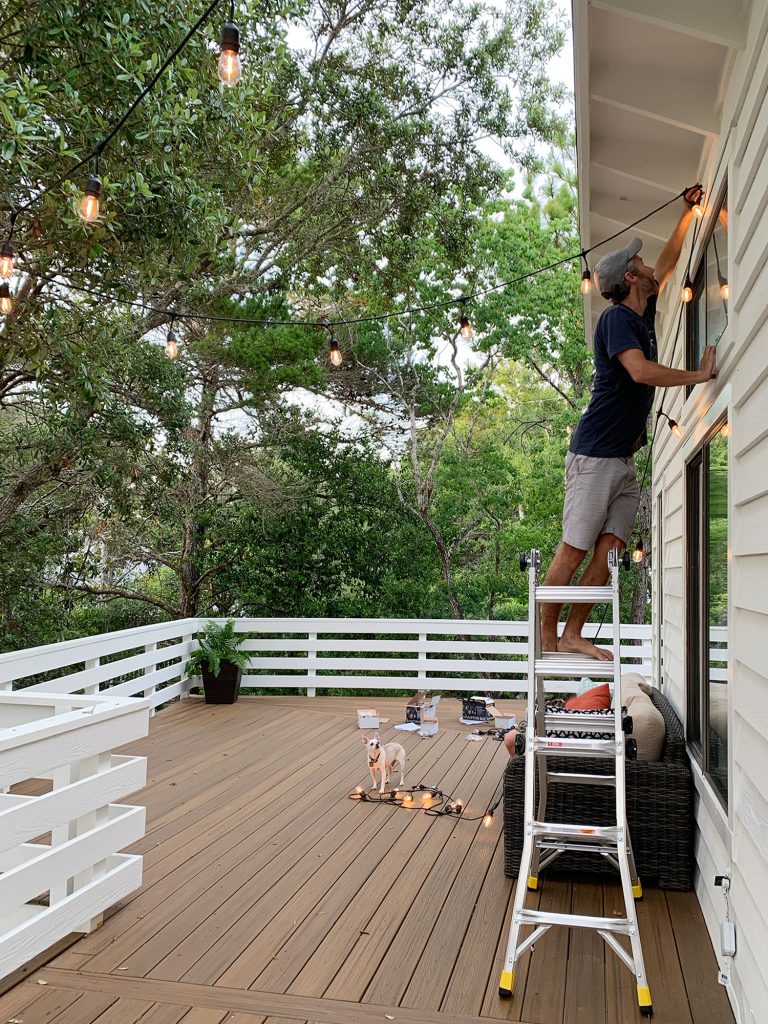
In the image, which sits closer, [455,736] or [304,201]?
[455,736]

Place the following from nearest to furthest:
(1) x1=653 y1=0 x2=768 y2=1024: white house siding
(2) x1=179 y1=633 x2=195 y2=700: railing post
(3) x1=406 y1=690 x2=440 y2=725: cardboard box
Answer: (1) x1=653 y1=0 x2=768 y2=1024: white house siding → (3) x1=406 y1=690 x2=440 y2=725: cardboard box → (2) x1=179 y1=633 x2=195 y2=700: railing post

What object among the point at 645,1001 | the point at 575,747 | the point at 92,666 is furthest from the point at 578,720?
the point at 92,666

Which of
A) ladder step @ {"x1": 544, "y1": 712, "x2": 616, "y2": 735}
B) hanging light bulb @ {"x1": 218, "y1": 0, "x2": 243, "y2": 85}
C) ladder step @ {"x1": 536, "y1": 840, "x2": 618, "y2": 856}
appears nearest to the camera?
hanging light bulb @ {"x1": 218, "y1": 0, "x2": 243, "y2": 85}

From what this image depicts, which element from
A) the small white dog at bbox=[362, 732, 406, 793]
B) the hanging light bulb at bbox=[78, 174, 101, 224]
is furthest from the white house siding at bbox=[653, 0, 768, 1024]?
the hanging light bulb at bbox=[78, 174, 101, 224]

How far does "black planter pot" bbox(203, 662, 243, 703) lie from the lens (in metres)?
7.95

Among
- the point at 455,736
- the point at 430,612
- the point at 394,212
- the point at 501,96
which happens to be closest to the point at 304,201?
the point at 394,212

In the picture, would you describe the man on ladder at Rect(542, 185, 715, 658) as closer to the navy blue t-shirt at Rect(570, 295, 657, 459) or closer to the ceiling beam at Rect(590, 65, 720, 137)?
the navy blue t-shirt at Rect(570, 295, 657, 459)

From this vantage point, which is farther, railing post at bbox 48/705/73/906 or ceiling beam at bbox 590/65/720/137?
ceiling beam at bbox 590/65/720/137

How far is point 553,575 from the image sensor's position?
12.0 ft

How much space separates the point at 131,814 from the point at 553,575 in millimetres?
1991

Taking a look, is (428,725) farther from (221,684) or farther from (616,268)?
(616,268)

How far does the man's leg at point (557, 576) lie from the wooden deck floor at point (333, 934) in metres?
1.06

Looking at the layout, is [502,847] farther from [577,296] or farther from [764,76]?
[577,296]

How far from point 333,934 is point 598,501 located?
199 cm
